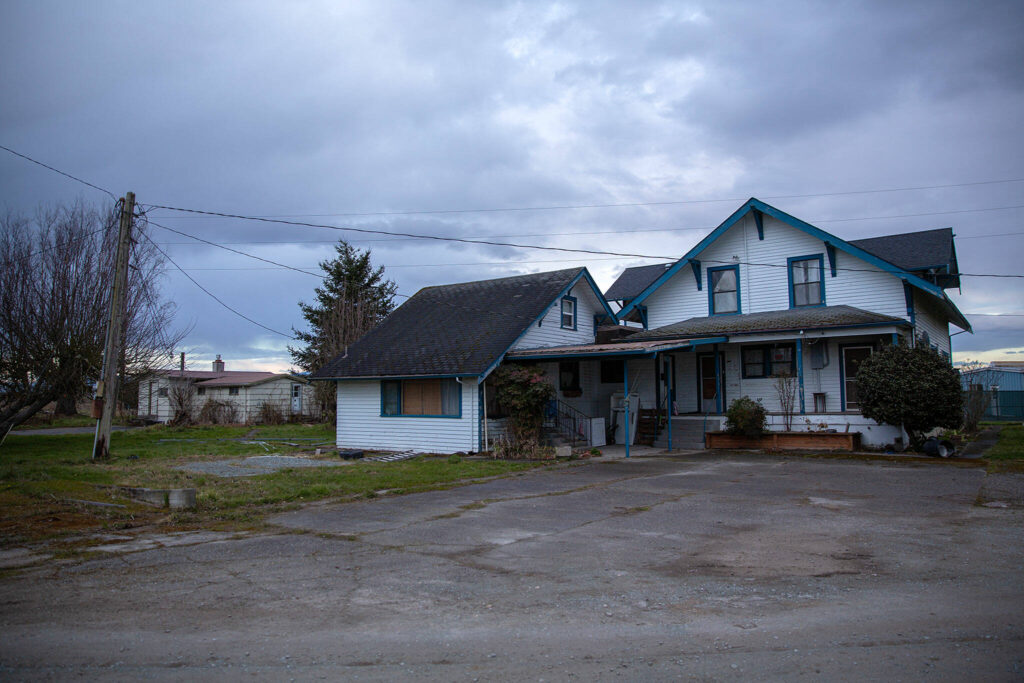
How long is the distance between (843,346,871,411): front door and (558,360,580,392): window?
8138 mm

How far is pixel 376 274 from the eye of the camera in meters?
47.8

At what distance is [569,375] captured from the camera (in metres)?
23.2

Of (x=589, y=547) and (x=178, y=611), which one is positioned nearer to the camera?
(x=178, y=611)

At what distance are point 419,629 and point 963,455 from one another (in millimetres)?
17417

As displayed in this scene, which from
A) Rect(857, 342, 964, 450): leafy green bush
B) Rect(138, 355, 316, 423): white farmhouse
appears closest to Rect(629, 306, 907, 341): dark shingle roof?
Rect(857, 342, 964, 450): leafy green bush

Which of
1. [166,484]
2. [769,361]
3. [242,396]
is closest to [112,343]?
[166,484]

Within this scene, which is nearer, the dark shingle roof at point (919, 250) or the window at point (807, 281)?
the dark shingle roof at point (919, 250)

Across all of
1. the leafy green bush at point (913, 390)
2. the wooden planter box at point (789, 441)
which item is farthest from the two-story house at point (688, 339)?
the leafy green bush at point (913, 390)

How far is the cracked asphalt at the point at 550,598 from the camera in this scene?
181 inches

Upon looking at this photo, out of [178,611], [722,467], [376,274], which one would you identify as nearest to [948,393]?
[722,467]

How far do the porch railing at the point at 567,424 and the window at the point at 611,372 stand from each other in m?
2.96

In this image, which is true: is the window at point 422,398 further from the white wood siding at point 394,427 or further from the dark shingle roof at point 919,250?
the dark shingle roof at point 919,250

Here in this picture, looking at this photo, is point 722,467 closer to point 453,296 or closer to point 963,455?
point 963,455

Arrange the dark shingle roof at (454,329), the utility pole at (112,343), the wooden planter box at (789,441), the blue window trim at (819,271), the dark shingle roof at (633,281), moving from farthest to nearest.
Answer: the dark shingle roof at (633,281) → the blue window trim at (819,271) → the dark shingle roof at (454,329) → the wooden planter box at (789,441) → the utility pole at (112,343)
